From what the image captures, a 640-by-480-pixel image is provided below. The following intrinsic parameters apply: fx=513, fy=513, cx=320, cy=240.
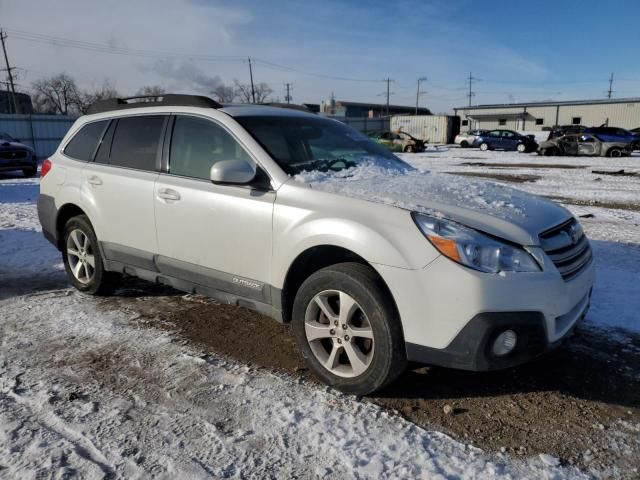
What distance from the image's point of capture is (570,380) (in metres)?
3.30

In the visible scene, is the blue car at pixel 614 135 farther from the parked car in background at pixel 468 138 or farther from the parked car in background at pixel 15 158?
the parked car in background at pixel 15 158

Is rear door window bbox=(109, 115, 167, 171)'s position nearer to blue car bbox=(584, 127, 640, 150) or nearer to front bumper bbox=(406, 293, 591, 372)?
front bumper bbox=(406, 293, 591, 372)

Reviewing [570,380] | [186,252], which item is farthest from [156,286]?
[570,380]

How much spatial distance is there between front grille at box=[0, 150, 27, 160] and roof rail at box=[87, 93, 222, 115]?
40.2ft

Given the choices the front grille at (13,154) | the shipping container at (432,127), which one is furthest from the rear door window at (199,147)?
the shipping container at (432,127)

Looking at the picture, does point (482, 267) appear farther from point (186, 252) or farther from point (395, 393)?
point (186, 252)

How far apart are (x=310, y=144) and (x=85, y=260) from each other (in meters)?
2.51

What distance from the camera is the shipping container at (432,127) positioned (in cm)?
4584

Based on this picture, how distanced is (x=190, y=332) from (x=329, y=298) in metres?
1.50

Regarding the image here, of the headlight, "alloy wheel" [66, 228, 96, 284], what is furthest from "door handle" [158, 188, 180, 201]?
the headlight

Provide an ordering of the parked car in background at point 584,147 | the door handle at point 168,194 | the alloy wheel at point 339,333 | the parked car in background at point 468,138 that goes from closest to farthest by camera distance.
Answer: the alloy wheel at point 339,333 < the door handle at point 168,194 < the parked car in background at point 584,147 < the parked car in background at point 468,138

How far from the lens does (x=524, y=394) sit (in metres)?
3.14

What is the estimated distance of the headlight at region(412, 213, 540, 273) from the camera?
2.68 metres

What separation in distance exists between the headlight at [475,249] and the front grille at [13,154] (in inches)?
629
